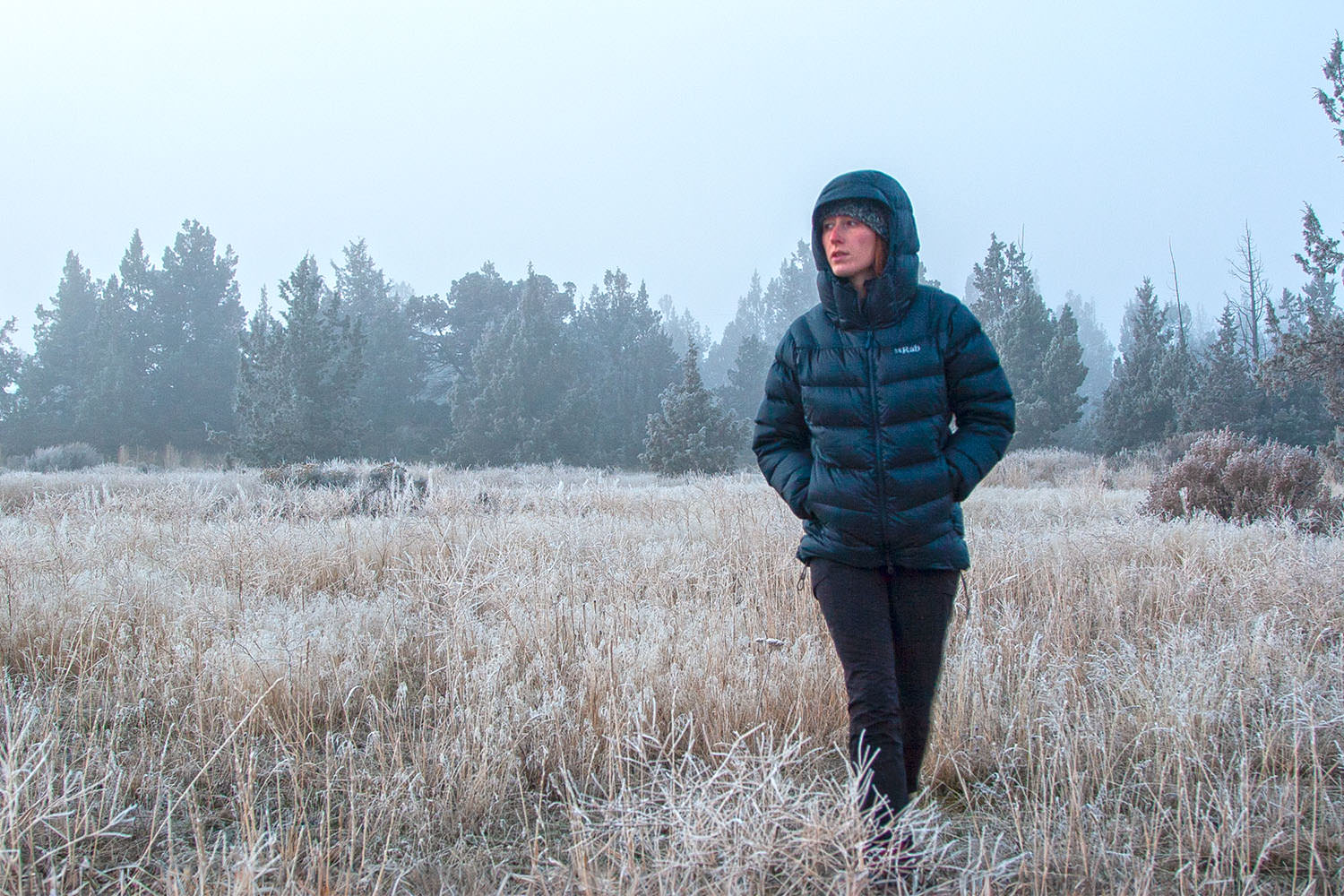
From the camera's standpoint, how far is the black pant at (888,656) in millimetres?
2053

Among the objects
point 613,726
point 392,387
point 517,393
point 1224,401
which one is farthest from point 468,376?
point 613,726

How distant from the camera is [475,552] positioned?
17.9 feet

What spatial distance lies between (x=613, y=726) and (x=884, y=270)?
1852 millimetres

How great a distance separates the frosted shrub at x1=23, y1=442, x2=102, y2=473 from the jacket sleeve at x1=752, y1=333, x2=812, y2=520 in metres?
29.2

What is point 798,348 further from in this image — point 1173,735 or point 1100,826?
point 1173,735

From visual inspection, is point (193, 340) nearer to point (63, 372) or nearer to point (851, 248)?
point (63, 372)

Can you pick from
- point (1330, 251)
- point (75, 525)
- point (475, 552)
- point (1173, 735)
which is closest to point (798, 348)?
point (1173, 735)

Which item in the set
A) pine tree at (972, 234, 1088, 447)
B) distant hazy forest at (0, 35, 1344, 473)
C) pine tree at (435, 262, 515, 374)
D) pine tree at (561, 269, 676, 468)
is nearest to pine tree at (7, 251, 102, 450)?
distant hazy forest at (0, 35, 1344, 473)

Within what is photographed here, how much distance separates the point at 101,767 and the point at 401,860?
1.14m

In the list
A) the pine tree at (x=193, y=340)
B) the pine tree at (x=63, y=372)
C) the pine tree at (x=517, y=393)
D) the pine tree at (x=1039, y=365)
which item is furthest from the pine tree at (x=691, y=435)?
the pine tree at (x=63, y=372)

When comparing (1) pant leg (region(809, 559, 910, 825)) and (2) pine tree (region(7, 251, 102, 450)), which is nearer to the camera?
(1) pant leg (region(809, 559, 910, 825))

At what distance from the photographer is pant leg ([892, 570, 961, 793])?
84.0 inches

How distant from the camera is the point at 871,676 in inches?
81.4

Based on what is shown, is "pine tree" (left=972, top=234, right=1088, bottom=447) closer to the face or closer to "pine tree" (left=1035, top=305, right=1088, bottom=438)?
"pine tree" (left=1035, top=305, right=1088, bottom=438)
